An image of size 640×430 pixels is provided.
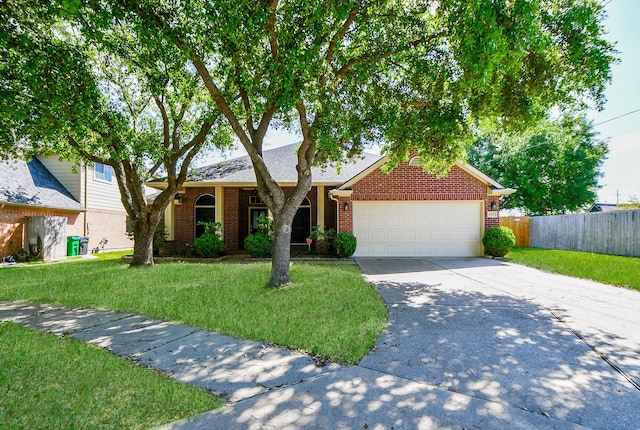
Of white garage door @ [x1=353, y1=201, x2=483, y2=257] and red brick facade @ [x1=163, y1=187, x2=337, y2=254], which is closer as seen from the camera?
white garage door @ [x1=353, y1=201, x2=483, y2=257]

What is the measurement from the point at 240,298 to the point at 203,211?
8.67m

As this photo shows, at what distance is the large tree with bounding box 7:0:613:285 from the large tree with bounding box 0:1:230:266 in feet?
2.85

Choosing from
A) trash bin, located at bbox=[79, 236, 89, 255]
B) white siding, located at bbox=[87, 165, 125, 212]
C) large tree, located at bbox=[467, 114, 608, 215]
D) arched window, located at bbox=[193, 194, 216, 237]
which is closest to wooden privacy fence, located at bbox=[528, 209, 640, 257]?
large tree, located at bbox=[467, 114, 608, 215]

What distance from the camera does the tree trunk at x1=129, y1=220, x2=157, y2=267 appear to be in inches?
406

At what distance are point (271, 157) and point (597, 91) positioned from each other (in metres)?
11.5

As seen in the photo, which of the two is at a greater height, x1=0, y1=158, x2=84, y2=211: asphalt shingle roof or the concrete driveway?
x1=0, y1=158, x2=84, y2=211: asphalt shingle roof

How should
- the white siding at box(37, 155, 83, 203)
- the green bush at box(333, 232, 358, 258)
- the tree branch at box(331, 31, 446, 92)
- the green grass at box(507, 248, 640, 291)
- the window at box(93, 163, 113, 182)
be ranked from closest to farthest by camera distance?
the tree branch at box(331, 31, 446, 92)
the green grass at box(507, 248, 640, 291)
the green bush at box(333, 232, 358, 258)
the white siding at box(37, 155, 83, 203)
the window at box(93, 163, 113, 182)

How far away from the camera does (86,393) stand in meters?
2.78

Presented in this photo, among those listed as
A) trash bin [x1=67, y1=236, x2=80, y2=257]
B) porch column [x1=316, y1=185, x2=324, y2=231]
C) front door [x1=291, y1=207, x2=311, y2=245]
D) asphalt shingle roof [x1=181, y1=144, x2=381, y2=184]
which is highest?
asphalt shingle roof [x1=181, y1=144, x2=381, y2=184]

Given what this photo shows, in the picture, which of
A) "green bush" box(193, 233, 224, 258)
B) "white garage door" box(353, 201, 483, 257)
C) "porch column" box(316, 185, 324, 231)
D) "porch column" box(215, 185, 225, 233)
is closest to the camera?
"green bush" box(193, 233, 224, 258)

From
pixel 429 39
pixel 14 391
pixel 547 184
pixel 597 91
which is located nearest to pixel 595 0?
pixel 597 91

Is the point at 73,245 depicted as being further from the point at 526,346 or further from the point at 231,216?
the point at 526,346

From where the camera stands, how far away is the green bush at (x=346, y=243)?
458 inches

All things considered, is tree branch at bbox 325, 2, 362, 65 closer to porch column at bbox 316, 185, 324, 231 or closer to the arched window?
porch column at bbox 316, 185, 324, 231
